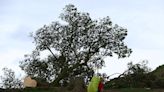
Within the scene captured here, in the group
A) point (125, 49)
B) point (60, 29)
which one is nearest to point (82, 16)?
point (60, 29)

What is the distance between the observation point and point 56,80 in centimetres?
3488

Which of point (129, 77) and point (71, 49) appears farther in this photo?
point (71, 49)

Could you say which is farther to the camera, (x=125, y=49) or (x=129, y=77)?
(x=125, y=49)

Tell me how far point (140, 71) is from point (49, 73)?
25.6 ft

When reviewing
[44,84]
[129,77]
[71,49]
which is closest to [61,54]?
[71,49]

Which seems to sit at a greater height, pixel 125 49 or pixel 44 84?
pixel 125 49

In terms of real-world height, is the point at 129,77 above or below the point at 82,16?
below

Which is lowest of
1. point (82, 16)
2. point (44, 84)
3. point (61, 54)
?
point (44, 84)

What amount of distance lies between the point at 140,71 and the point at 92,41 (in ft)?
17.1

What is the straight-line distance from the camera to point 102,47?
36.7 metres

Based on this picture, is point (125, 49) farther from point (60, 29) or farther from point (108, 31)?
point (60, 29)

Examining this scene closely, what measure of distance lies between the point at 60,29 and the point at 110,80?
5.96 meters

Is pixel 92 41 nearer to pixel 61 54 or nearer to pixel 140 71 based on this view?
pixel 61 54

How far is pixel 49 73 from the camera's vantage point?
1433 inches
